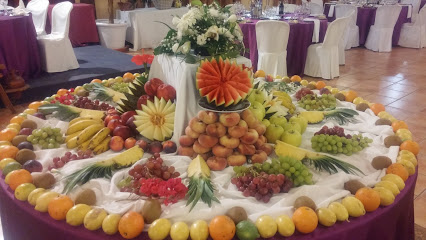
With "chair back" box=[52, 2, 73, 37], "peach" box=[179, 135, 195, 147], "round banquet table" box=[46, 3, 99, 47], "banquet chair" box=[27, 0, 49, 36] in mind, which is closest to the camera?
"peach" box=[179, 135, 195, 147]

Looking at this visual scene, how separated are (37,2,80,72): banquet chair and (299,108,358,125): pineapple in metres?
3.59

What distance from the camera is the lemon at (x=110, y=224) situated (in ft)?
4.43

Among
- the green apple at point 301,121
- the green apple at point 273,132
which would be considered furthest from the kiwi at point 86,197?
the green apple at point 301,121

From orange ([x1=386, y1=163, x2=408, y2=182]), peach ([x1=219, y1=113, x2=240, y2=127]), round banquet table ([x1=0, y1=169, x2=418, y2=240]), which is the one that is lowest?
round banquet table ([x1=0, y1=169, x2=418, y2=240])

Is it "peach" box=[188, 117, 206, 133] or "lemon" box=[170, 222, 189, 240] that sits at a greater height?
"peach" box=[188, 117, 206, 133]

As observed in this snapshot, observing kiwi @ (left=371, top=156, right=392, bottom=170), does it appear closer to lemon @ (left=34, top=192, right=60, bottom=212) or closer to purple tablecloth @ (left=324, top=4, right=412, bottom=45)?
lemon @ (left=34, top=192, right=60, bottom=212)

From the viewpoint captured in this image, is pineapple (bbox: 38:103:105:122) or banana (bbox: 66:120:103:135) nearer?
banana (bbox: 66:120:103:135)

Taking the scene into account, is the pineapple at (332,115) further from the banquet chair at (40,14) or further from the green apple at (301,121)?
the banquet chair at (40,14)

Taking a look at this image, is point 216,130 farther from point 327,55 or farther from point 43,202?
point 327,55

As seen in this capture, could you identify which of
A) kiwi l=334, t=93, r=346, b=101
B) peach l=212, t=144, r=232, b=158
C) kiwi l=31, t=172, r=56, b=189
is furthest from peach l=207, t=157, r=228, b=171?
kiwi l=334, t=93, r=346, b=101

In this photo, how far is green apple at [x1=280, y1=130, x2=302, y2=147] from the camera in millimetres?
1974

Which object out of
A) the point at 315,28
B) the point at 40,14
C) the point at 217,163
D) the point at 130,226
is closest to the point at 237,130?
the point at 217,163

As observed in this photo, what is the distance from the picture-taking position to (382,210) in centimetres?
148

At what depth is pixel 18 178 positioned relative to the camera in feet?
5.26
